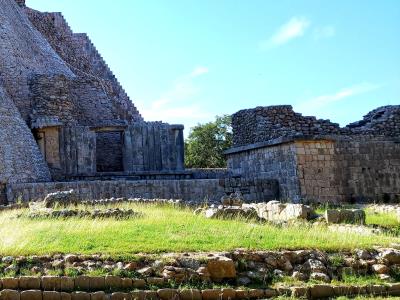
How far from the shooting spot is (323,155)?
18.6 metres

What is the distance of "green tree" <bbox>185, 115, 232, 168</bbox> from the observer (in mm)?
42469

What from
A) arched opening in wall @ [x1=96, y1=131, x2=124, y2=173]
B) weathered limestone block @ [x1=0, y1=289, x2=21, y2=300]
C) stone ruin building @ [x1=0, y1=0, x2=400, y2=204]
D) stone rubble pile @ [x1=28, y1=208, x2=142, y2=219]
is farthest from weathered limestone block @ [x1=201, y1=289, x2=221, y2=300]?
arched opening in wall @ [x1=96, y1=131, x2=124, y2=173]

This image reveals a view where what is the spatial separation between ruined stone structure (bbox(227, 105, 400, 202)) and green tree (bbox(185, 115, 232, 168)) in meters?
20.1

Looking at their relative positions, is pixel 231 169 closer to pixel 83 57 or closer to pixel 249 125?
pixel 249 125

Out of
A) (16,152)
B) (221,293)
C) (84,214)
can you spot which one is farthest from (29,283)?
(16,152)

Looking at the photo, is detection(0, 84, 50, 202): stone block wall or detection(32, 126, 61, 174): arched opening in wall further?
detection(32, 126, 61, 174): arched opening in wall

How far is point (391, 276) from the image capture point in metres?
8.65

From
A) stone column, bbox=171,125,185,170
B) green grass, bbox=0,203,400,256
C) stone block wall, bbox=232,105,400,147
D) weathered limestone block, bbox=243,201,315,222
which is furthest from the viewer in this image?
stone column, bbox=171,125,185,170

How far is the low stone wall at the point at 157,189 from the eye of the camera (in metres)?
17.4

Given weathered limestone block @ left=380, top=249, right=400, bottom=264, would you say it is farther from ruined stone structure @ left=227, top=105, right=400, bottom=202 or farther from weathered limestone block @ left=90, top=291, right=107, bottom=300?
ruined stone structure @ left=227, top=105, right=400, bottom=202

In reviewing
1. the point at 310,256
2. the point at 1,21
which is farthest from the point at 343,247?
the point at 1,21

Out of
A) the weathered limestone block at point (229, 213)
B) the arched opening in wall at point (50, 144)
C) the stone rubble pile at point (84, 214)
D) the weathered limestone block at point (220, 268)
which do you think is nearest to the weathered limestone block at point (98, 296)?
the weathered limestone block at point (220, 268)

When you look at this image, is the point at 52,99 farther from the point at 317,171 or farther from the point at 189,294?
the point at 189,294

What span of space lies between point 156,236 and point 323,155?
10278 mm
